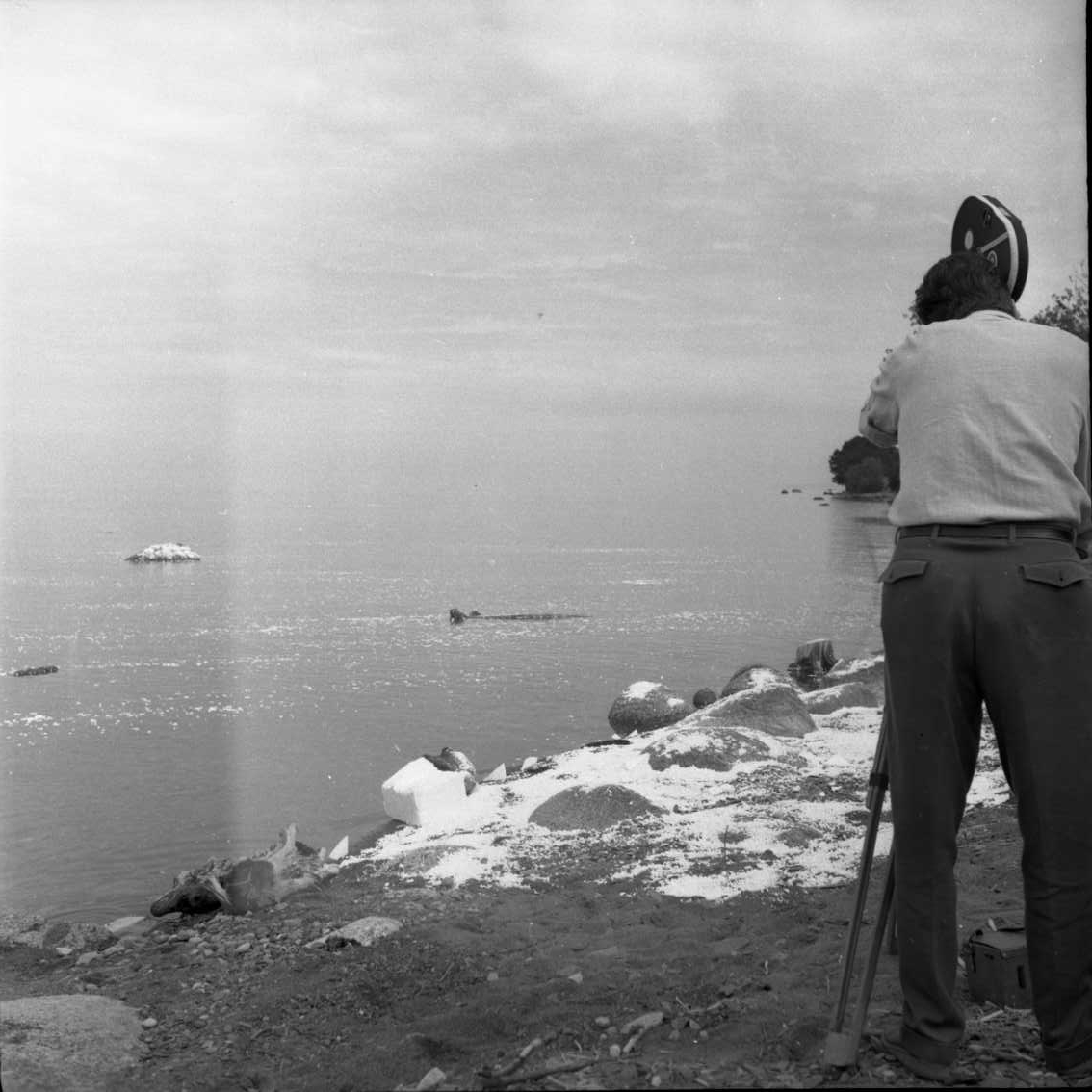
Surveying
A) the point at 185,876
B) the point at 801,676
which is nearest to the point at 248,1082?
the point at 185,876

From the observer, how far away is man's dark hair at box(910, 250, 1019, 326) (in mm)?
2982

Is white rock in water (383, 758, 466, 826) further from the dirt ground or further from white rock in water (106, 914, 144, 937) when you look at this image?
the dirt ground

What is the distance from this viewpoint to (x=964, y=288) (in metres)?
2.99

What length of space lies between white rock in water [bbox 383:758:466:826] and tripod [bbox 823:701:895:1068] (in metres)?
5.26

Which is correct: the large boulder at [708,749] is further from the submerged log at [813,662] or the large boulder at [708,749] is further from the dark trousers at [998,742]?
the submerged log at [813,662]

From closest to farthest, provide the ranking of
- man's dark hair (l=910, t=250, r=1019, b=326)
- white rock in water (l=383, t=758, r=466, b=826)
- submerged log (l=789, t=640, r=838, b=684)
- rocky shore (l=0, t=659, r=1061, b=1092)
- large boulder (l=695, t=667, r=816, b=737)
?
man's dark hair (l=910, t=250, r=1019, b=326)
rocky shore (l=0, t=659, r=1061, b=1092)
white rock in water (l=383, t=758, r=466, b=826)
large boulder (l=695, t=667, r=816, b=737)
submerged log (l=789, t=640, r=838, b=684)

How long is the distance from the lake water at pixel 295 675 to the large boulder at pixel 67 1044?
3349mm

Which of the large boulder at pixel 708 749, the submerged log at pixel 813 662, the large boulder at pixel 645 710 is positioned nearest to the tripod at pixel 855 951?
the large boulder at pixel 708 749

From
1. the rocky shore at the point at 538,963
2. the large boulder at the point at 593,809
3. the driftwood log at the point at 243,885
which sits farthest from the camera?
the large boulder at the point at 593,809

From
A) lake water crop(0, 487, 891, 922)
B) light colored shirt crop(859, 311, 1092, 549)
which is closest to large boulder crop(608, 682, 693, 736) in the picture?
lake water crop(0, 487, 891, 922)

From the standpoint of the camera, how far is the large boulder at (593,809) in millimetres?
6945

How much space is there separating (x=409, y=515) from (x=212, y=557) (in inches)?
1230

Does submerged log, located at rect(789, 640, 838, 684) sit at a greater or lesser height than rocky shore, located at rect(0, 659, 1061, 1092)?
A: lesser

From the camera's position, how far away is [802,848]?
5.90m
